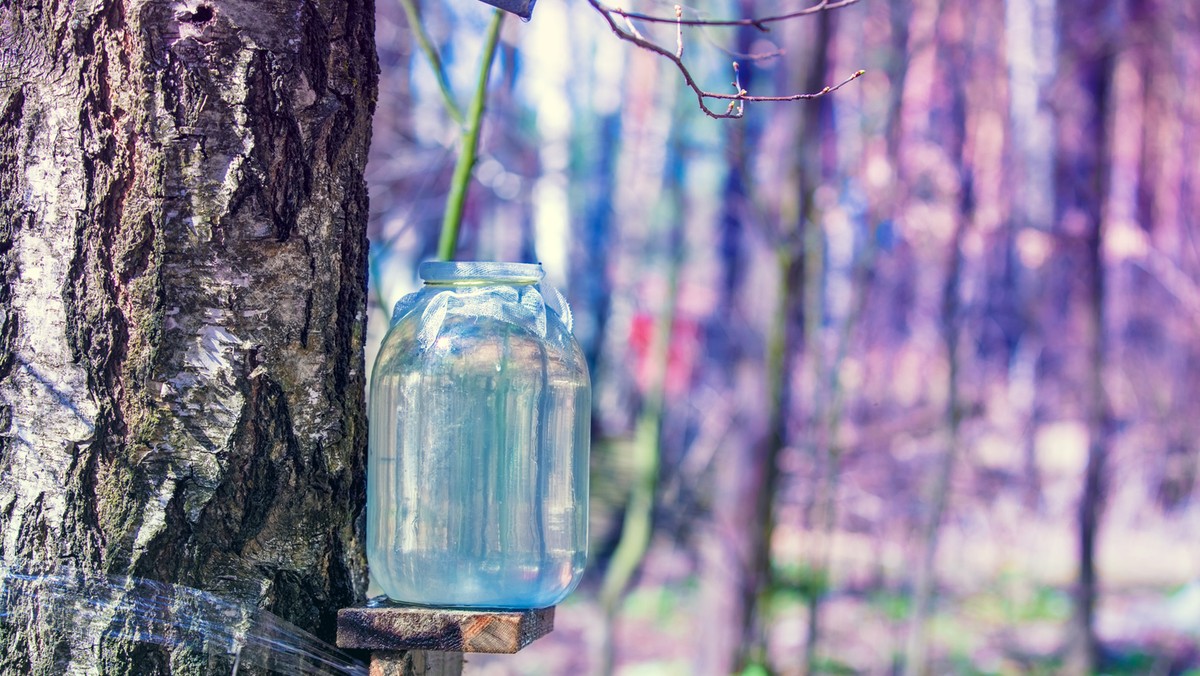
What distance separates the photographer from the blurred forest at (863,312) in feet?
17.7

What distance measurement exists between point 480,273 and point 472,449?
22 cm

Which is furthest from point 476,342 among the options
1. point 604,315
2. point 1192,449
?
point 1192,449

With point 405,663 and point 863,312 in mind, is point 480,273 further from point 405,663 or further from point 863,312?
point 863,312

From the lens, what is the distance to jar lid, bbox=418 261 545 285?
133 cm

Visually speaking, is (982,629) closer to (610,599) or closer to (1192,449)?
(1192,449)

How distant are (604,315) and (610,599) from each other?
402cm

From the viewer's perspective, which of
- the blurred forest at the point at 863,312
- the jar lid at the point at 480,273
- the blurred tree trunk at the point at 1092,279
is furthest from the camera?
the blurred tree trunk at the point at 1092,279

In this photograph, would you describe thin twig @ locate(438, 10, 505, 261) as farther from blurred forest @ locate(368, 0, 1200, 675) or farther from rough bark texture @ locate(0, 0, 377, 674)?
rough bark texture @ locate(0, 0, 377, 674)

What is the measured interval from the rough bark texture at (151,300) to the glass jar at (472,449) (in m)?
0.11

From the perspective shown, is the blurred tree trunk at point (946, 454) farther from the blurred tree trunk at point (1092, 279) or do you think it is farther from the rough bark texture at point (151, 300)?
the rough bark texture at point (151, 300)

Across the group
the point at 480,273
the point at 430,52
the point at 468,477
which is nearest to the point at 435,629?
the point at 468,477

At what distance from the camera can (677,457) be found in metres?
9.24

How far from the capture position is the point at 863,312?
916 centimetres

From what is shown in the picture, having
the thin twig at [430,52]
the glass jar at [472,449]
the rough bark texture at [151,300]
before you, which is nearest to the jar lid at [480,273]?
the glass jar at [472,449]
